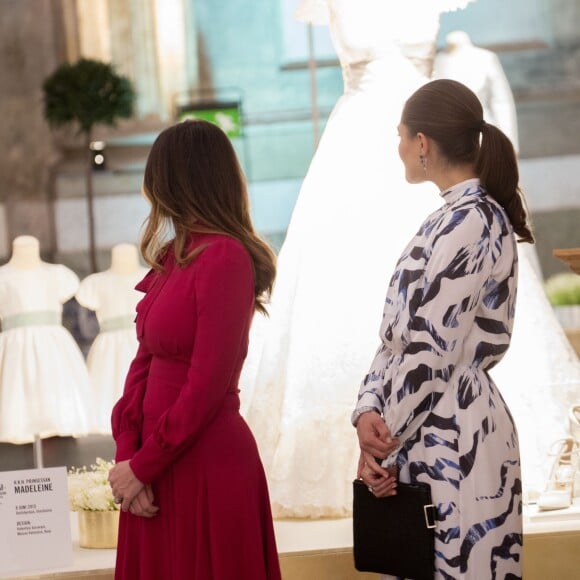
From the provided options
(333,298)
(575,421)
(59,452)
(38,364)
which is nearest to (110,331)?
(38,364)

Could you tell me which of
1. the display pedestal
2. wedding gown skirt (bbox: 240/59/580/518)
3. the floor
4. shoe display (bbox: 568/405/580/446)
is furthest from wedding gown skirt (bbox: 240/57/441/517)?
the floor

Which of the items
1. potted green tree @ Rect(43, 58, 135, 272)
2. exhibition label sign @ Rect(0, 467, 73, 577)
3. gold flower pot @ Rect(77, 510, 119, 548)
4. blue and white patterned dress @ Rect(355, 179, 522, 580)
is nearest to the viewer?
blue and white patterned dress @ Rect(355, 179, 522, 580)

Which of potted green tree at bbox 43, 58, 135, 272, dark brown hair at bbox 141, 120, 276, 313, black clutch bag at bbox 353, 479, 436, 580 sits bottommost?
black clutch bag at bbox 353, 479, 436, 580

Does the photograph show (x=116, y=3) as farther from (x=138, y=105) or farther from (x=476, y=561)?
(x=476, y=561)

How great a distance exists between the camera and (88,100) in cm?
515

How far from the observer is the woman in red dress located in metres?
1.64

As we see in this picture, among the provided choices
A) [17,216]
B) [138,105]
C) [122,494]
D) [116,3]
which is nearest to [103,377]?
[17,216]

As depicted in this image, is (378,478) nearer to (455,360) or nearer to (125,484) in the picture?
(455,360)

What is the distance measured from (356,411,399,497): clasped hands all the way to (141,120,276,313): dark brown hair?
30 centimetres

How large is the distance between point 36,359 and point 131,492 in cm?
235

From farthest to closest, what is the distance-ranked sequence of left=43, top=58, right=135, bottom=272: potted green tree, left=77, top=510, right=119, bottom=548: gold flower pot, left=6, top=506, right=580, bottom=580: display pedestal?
left=43, top=58, right=135, bottom=272: potted green tree < left=77, top=510, right=119, bottom=548: gold flower pot < left=6, top=506, right=580, bottom=580: display pedestal

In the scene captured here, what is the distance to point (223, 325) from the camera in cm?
163

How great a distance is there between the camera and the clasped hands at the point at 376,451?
1.67m

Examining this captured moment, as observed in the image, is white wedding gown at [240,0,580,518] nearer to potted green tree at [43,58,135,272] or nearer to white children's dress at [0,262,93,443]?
white children's dress at [0,262,93,443]
